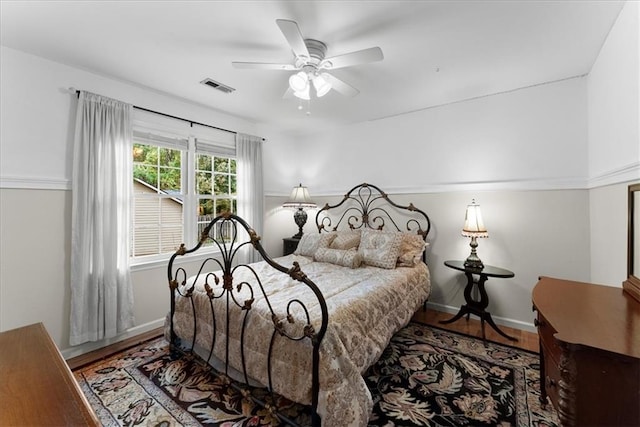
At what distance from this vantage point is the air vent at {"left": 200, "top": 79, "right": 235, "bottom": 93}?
279 centimetres

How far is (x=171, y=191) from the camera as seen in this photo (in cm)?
333

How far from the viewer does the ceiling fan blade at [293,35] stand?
5.07 ft

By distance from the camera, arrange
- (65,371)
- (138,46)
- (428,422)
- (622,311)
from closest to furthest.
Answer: (65,371), (622,311), (428,422), (138,46)

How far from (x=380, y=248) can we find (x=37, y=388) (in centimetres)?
270

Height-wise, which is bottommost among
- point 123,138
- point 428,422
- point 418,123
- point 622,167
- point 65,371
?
point 428,422

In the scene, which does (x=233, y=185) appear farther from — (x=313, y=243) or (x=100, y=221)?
(x=100, y=221)

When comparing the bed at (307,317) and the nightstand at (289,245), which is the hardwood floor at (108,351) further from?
the nightstand at (289,245)

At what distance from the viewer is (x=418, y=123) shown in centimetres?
358

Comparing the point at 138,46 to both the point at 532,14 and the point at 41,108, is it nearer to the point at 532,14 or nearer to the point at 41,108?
the point at 41,108

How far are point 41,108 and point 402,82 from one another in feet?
11.0

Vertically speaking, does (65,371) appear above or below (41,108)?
below

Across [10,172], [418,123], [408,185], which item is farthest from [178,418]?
[418,123]

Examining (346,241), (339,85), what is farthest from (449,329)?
(339,85)

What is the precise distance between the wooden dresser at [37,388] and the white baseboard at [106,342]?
5.52 feet
